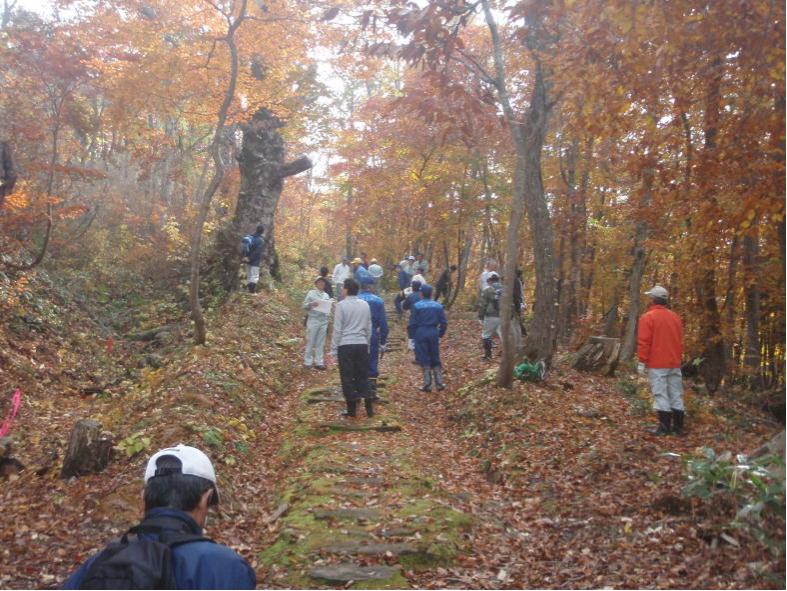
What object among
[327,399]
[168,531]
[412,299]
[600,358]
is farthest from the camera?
[412,299]

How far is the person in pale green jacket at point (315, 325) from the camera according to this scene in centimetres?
1261

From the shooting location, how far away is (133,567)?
2.09 metres

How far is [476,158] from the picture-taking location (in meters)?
19.2

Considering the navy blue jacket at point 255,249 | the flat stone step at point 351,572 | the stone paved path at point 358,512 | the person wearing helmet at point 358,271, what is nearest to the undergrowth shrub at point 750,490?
the stone paved path at point 358,512

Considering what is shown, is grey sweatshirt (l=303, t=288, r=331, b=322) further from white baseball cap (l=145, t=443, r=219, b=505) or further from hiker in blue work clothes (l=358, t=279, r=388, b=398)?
white baseball cap (l=145, t=443, r=219, b=505)

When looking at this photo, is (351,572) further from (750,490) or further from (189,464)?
(750,490)

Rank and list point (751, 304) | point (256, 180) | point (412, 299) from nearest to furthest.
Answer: point (751, 304) < point (412, 299) < point (256, 180)

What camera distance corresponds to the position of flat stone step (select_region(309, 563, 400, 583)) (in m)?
5.07

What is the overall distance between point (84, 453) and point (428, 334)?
20.7 ft

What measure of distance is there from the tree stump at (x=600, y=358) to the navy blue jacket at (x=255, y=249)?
9266 mm

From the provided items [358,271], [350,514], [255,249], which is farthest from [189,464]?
[358,271]

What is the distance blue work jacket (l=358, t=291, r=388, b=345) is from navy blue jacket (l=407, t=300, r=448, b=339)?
3.66 feet

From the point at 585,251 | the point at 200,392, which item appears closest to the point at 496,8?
the point at 200,392

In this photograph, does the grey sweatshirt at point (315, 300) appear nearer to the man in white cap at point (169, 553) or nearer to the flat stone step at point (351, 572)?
the flat stone step at point (351, 572)
